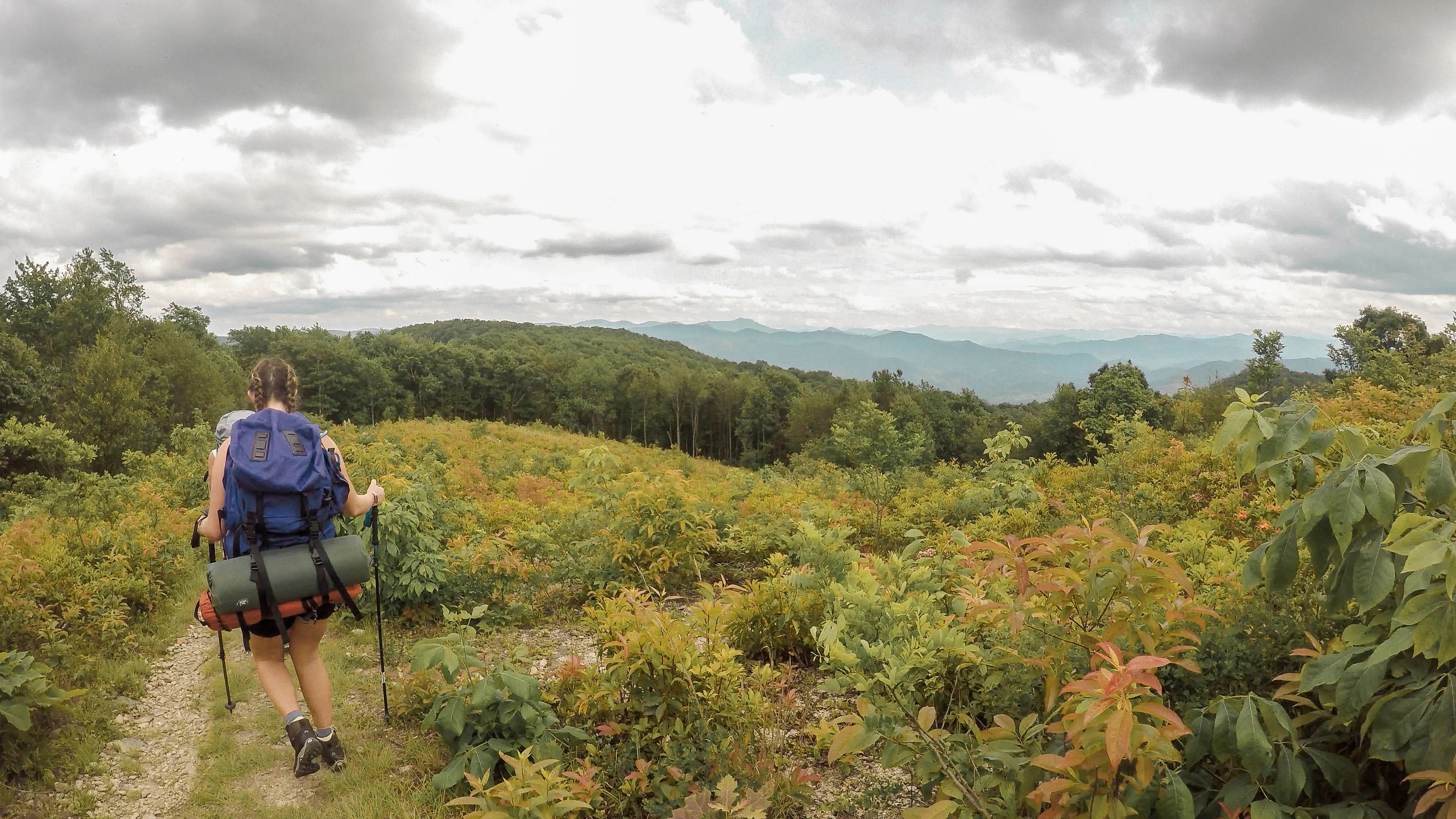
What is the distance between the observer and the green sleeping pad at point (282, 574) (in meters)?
3.85

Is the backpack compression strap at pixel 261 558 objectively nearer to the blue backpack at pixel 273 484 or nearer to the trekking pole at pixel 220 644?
the blue backpack at pixel 273 484

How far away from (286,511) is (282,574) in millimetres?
369

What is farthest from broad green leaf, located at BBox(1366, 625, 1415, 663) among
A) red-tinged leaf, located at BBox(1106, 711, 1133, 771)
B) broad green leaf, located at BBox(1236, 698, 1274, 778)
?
red-tinged leaf, located at BBox(1106, 711, 1133, 771)

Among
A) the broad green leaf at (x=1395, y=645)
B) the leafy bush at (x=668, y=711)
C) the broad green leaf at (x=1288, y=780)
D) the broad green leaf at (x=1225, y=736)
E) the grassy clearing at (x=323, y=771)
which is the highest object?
the broad green leaf at (x=1395, y=645)

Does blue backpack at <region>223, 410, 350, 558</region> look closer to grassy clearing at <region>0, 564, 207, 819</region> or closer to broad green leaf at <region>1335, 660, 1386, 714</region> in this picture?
grassy clearing at <region>0, 564, 207, 819</region>

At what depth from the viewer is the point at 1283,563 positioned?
92.4 inches

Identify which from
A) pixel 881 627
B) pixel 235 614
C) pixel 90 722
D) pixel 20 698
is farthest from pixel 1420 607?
pixel 90 722

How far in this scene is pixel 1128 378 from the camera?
47.4 meters

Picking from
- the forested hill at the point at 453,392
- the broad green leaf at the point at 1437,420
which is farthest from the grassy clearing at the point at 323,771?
the forested hill at the point at 453,392

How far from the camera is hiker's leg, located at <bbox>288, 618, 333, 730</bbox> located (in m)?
4.36

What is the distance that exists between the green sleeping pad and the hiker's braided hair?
89 centimetres

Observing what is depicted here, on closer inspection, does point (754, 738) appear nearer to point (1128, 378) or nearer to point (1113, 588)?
point (1113, 588)

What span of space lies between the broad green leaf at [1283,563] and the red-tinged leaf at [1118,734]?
856mm

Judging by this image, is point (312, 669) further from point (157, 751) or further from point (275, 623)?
point (157, 751)
